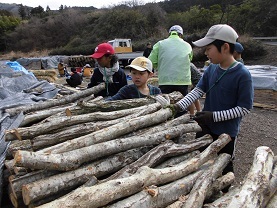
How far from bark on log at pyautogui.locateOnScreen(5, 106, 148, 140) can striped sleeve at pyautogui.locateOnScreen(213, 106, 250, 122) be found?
736 mm

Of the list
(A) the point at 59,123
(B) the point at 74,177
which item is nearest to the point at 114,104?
(A) the point at 59,123

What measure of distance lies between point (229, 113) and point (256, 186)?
804mm

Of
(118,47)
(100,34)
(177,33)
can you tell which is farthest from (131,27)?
(177,33)

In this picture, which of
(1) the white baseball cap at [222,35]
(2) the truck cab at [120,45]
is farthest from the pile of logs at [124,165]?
(2) the truck cab at [120,45]

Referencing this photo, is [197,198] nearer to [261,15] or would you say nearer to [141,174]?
[141,174]

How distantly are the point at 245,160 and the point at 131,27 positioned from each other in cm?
3954

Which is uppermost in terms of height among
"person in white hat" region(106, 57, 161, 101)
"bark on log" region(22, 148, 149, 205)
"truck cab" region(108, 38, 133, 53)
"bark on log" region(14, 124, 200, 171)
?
"person in white hat" region(106, 57, 161, 101)

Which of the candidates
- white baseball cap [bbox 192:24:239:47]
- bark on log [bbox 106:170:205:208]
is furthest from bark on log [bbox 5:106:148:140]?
bark on log [bbox 106:170:205:208]

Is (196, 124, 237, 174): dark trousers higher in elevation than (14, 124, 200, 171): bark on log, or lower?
lower

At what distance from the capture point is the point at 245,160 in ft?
16.5

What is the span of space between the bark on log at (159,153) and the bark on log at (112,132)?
1.04ft

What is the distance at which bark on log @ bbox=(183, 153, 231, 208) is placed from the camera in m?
1.89

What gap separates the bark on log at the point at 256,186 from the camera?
1838 mm

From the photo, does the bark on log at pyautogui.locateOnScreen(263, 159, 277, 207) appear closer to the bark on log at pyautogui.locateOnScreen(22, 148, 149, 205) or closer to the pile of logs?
the pile of logs
